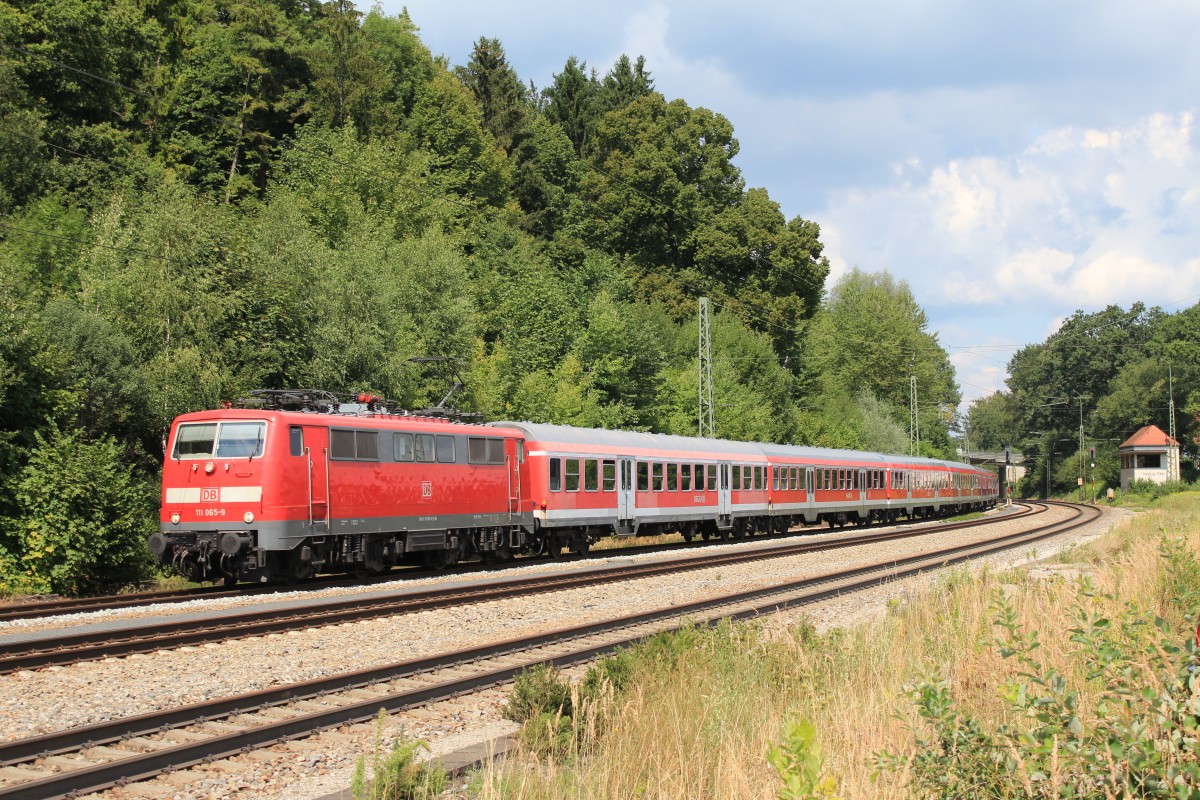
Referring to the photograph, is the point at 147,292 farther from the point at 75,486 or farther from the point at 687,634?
the point at 687,634

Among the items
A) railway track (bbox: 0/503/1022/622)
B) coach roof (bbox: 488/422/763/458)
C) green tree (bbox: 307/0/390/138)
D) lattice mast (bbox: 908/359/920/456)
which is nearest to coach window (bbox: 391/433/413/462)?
railway track (bbox: 0/503/1022/622)

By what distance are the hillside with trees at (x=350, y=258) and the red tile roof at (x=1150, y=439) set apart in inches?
667

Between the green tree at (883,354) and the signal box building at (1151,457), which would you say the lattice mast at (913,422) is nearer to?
the green tree at (883,354)

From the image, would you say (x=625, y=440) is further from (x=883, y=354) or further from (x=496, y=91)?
(x=883, y=354)

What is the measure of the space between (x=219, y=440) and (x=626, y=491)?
13.4m

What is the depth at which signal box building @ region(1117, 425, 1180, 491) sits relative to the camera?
93.8 meters

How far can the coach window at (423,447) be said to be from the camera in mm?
22375

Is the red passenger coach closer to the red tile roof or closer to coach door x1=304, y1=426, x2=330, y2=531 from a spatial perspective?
coach door x1=304, y1=426, x2=330, y2=531

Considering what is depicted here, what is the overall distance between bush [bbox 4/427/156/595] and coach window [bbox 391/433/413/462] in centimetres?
495

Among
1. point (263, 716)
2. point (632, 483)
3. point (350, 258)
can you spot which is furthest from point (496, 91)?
point (263, 716)

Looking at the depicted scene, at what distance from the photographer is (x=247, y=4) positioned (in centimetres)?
6206

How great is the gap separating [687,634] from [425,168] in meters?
48.5

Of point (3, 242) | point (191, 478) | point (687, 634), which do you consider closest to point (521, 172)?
point (3, 242)

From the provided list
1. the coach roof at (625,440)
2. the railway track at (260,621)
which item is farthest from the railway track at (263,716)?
the coach roof at (625,440)
